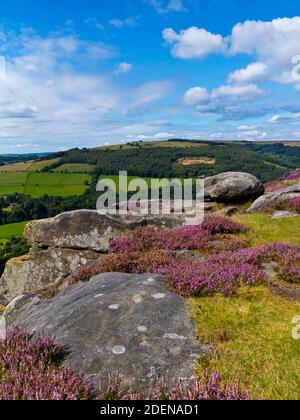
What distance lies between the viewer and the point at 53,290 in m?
11.4

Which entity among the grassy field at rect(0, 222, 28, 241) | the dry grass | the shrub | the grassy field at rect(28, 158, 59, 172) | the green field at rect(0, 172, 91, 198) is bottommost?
the grassy field at rect(0, 222, 28, 241)

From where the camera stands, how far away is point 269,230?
631 inches

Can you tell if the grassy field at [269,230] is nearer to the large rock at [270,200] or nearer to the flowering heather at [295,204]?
the flowering heather at [295,204]

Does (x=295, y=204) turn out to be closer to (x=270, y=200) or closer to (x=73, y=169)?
(x=270, y=200)

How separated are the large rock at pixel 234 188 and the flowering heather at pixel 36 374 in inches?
839

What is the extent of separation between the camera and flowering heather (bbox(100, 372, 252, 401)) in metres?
4.48

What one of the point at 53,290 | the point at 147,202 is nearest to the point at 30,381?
the point at 53,290

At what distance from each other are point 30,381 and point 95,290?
357 cm

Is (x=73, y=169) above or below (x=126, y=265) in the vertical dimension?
above

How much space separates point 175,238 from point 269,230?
530cm

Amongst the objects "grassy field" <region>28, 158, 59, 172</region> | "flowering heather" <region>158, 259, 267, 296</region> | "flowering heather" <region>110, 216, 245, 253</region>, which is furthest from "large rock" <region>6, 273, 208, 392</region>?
"grassy field" <region>28, 158, 59, 172</region>

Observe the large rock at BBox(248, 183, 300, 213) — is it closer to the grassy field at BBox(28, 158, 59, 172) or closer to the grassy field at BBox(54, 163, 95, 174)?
the grassy field at BBox(54, 163, 95, 174)

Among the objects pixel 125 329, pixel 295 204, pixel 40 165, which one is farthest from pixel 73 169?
pixel 125 329

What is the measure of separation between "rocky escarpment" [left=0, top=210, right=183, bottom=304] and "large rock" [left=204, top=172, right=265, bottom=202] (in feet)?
38.9
